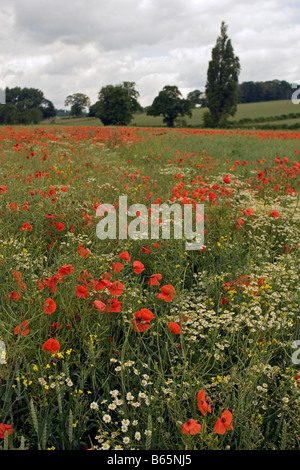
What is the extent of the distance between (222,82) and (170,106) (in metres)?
12.0

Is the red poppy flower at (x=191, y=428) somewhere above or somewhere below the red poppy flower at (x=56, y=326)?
below

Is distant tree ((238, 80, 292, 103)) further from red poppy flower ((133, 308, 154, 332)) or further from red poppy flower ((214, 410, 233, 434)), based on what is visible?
red poppy flower ((214, 410, 233, 434))

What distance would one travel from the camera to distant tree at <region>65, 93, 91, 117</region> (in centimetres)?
7362

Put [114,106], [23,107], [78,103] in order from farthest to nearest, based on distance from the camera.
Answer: [78,103] → [114,106] → [23,107]

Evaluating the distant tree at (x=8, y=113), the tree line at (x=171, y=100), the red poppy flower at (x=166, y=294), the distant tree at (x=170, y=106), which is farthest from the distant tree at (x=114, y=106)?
the red poppy flower at (x=166, y=294)

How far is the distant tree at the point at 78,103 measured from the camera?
73625 millimetres

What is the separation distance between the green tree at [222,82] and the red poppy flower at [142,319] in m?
46.3

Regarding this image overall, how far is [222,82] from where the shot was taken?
46969 mm

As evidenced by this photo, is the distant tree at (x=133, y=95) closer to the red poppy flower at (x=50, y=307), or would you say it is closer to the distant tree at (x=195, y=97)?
the distant tree at (x=195, y=97)

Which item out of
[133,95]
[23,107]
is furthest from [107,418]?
[133,95]

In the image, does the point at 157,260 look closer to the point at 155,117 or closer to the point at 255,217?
the point at 255,217

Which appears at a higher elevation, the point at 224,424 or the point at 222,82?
the point at 222,82

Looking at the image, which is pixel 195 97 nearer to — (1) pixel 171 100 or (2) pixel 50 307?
(1) pixel 171 100

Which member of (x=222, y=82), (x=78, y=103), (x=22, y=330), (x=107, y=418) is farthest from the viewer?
(x=78, y=103)
